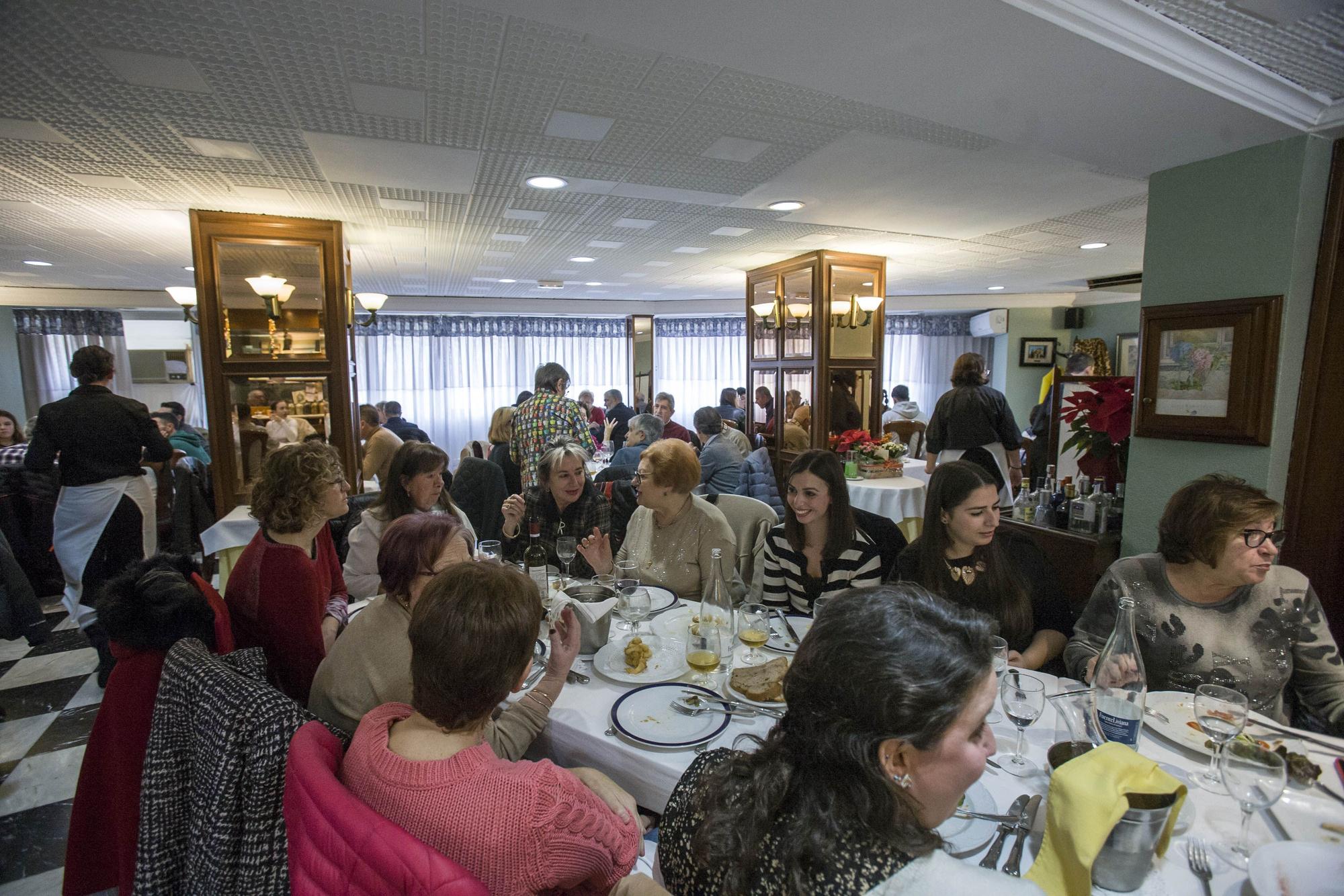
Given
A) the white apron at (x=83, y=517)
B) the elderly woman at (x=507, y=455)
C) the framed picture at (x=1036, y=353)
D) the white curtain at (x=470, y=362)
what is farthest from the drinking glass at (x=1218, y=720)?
the white curtain at (x=470, y=362)

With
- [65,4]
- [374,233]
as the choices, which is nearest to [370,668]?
[65,4]

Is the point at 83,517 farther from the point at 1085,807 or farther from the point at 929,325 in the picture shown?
the point at 929,325

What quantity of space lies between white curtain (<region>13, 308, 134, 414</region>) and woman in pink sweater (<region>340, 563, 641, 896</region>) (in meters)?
9.99

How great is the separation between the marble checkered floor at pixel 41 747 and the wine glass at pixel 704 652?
85.1 inches

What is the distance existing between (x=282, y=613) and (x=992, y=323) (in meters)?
10.4

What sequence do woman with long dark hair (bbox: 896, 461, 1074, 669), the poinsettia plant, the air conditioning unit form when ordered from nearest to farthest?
1. woman with long dark hair (bbox: 896, 461, 1074, 669)
2. the poinsettia plant
3. the air conditioning unit

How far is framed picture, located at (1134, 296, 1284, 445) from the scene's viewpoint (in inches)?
96.3

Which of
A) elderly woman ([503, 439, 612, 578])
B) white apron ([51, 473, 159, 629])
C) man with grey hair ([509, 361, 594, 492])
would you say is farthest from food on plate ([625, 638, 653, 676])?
white apron ([51, 473, 159, 629])

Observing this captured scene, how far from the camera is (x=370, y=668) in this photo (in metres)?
1.44

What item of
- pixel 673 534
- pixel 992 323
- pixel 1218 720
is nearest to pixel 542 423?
pixel 673 534

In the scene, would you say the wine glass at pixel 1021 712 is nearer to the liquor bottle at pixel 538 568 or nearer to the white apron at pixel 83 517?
the liquor bottle at pixel 538 568

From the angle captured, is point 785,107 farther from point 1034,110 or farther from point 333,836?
point 333,836

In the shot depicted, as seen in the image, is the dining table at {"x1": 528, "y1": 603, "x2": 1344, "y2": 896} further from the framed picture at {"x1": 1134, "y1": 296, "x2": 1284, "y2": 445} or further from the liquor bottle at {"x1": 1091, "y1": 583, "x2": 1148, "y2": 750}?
the framed picture at {"x1": 1134, "y1": 296, "x2": 1284, "y2": 445}

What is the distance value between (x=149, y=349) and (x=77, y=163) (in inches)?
305
